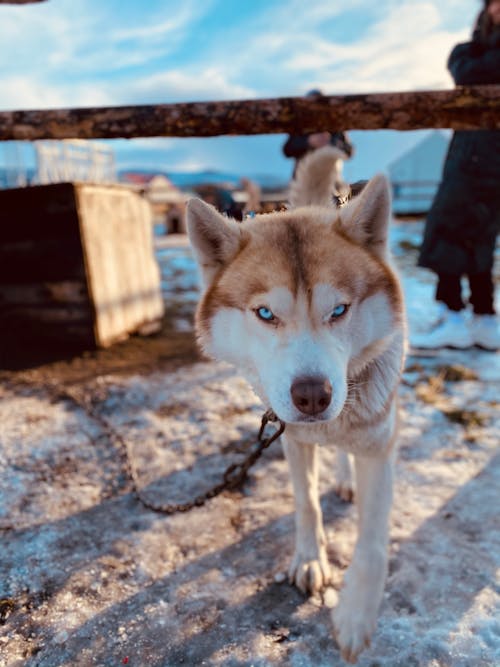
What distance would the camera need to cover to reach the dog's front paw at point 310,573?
63.5 inches

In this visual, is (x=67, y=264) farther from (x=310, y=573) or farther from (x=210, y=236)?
(x=310, y=573)

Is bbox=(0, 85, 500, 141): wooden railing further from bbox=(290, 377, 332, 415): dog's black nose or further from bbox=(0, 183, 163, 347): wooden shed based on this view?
bbox=(0, 183, 163, 347): wooden shed

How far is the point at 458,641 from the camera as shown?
54.0 inches

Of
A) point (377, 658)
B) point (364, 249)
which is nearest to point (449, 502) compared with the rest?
point (377, 658)

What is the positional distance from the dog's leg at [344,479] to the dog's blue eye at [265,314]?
1040 mm

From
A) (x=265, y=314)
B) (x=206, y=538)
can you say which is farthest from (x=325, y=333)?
(x=206, y=538)

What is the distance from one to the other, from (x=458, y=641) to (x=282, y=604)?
0.55 m

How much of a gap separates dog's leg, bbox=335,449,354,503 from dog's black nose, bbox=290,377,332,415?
105 centimetres

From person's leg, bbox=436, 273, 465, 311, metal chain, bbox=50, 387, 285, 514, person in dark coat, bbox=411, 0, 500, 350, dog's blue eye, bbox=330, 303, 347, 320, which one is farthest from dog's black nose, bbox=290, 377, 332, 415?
person's leg, bbox=436, 273, 465, 311

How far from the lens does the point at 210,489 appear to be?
2.21 m

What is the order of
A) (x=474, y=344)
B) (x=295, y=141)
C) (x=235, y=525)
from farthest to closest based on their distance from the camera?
(x=295, y=141)
(x=474, y=344)
(x=235, y=525)

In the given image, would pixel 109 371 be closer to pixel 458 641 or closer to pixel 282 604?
pixel 282 604

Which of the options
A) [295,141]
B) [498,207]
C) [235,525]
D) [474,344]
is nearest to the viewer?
[235,525]

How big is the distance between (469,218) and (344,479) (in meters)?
2.41
